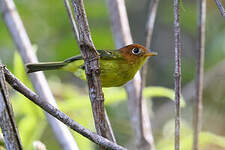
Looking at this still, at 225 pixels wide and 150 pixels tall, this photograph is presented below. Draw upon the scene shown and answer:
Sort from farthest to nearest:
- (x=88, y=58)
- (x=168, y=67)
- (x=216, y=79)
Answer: (x=168, y=67) → (x=216, y=79) → (x=88, y=58)

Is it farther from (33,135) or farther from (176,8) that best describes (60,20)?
(176,8)

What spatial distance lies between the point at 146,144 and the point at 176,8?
115 cm

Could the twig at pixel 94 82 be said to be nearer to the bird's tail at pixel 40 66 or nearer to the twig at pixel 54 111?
the twig at pixel 54 111

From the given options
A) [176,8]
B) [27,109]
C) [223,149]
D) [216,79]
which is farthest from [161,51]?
[176,8]

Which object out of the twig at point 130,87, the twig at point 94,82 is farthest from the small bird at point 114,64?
the twig at point 94,82

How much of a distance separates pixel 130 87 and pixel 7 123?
156 cm

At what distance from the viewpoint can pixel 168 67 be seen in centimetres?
620

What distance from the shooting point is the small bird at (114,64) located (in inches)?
128

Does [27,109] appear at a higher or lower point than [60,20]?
lower

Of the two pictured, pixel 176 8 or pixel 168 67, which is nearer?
pixel 176 8

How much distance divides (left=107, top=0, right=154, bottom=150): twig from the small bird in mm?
148

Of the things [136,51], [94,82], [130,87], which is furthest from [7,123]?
[136,51]

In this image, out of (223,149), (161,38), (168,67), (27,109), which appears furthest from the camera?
(161,38)

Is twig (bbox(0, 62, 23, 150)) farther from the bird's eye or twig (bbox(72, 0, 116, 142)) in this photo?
the bird's eye
